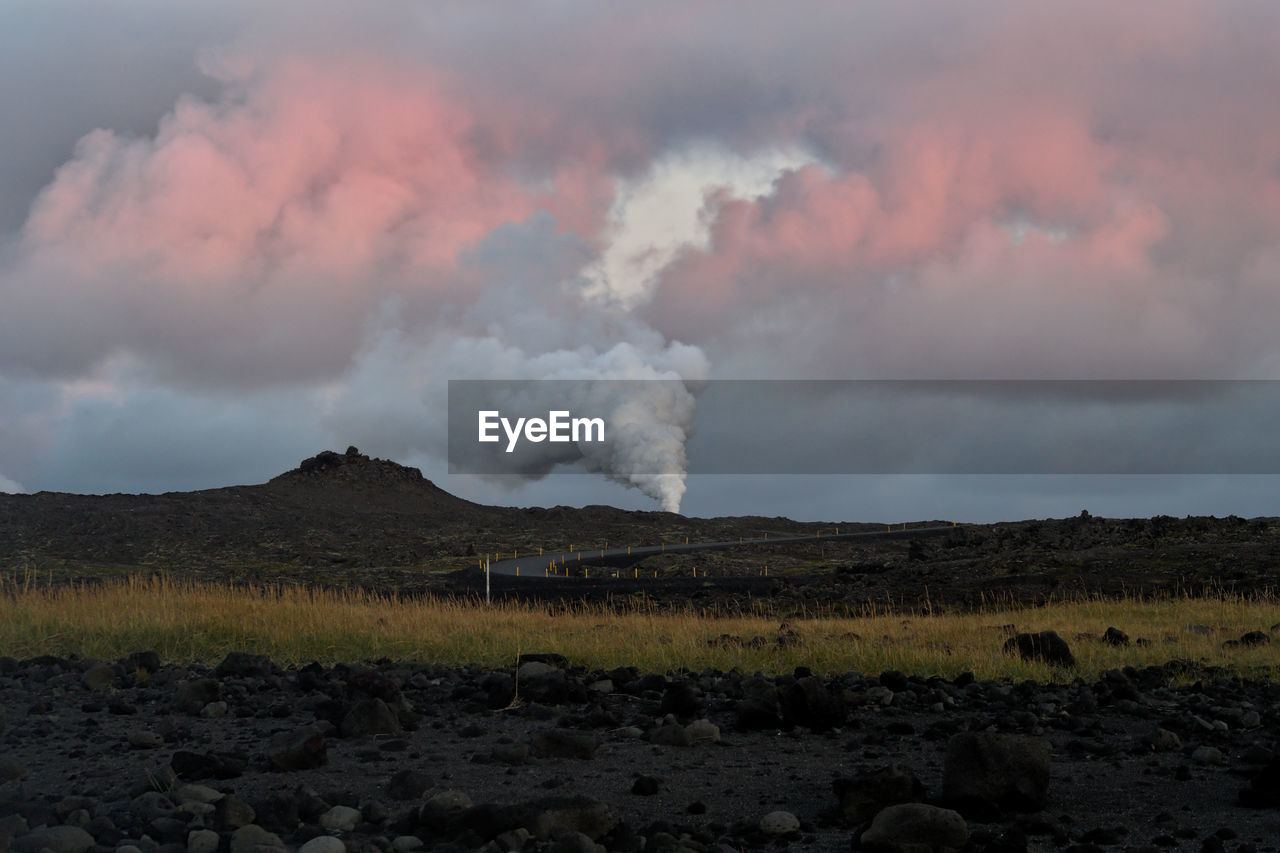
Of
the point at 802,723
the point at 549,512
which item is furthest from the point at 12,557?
the point at 802,723

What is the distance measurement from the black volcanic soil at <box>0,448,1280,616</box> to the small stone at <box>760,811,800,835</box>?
74.9 feet

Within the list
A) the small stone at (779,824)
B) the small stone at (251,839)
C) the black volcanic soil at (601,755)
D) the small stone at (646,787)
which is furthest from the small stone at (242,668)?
the small stone at (779,824)

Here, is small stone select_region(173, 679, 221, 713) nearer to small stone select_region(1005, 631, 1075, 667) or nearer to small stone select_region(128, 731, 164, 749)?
small stone select_region(128, 731, 164, 749)

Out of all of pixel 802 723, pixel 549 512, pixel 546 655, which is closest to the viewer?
pixel 802 723

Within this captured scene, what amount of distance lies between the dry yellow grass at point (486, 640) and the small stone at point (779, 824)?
19.5ft

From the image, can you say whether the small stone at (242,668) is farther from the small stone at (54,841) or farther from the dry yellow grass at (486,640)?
the small stone at (54,841)

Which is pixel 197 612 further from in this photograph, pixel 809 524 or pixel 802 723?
pixel 809 524

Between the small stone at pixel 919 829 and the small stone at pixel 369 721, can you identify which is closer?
the small stone at pixel 919 829

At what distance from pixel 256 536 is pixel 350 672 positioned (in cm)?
6470

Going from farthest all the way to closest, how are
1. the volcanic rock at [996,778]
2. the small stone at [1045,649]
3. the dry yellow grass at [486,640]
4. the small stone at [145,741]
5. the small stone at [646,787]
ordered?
the small stone at [1045,649] < the dry yellow grass at [486,640] < the small stone at [145,741] < the small stone at [646,787] < the volcanic rock at [996,778]

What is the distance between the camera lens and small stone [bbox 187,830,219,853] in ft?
17.5

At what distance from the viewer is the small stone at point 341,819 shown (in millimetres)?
5703

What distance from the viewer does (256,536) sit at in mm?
70875

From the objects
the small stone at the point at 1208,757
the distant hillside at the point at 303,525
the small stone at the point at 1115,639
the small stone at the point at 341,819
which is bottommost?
the small stone at the point at 1115,639
